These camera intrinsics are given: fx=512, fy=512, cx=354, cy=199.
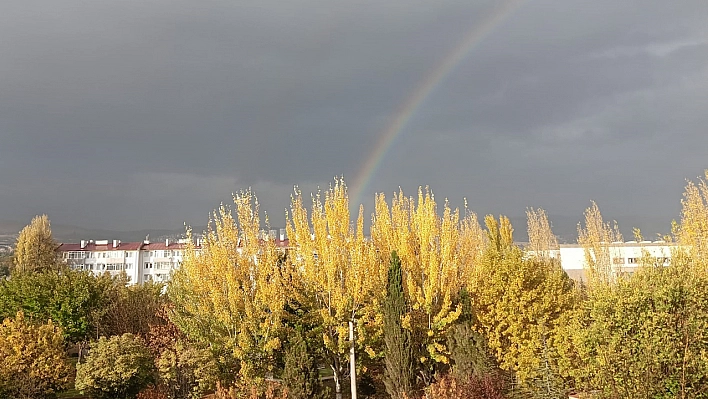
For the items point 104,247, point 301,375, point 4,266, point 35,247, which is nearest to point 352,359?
point 301,375

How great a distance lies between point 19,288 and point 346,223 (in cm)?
1841

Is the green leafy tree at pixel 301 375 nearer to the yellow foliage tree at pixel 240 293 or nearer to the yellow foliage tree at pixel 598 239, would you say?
the yellow foliage tree at pixel 240 293

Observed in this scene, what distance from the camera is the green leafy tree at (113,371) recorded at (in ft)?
56.2

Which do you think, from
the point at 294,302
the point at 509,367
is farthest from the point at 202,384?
the point at 509,367

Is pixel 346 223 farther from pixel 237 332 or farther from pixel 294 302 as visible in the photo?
pixel 237 332

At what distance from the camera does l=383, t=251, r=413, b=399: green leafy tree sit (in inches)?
681

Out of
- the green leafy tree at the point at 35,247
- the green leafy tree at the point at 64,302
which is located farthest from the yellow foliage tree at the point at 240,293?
the green leafy tree at the point at 35,247

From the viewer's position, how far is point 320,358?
19875 millimetres

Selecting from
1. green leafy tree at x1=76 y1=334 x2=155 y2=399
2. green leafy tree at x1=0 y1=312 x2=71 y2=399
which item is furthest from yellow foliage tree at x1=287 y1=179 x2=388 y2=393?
green leafy tree at x1=0 y1=312 x2=71 y2=399

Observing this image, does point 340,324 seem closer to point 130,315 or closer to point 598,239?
point 130,315

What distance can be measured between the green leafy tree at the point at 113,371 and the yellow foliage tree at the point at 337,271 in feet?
20.8

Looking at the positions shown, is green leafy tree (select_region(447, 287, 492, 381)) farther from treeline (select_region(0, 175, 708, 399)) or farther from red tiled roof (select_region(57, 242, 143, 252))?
red tiled roof (select_region(57, 242, 143, 252))

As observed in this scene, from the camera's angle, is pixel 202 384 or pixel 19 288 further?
pixel 19 288

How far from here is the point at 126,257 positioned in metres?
82.4
